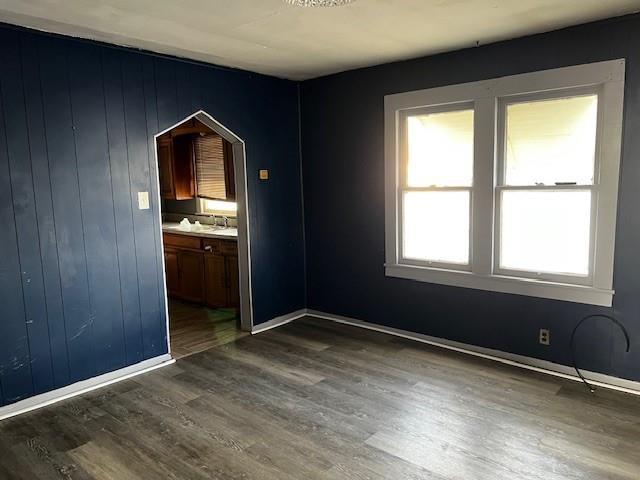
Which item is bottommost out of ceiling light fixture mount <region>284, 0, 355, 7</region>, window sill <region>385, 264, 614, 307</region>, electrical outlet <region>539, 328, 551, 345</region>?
electrical outlet <region>539, 328, 551, 345</region>

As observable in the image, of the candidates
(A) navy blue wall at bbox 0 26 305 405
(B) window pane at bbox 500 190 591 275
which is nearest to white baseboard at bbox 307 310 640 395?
(B) window pane at bbox 500 190 591 275

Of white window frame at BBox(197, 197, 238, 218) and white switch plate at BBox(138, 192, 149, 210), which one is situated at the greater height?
white switch plate at BBox(138, 192, 149, 210)

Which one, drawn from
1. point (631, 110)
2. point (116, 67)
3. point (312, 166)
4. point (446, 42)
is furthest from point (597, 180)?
point (116, 67)

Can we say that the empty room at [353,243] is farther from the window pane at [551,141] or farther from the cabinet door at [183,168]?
the cabinet door at [183,168]

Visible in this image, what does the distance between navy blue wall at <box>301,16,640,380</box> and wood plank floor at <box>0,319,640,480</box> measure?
0.33 m

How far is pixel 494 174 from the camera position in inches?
144

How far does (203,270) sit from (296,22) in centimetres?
315

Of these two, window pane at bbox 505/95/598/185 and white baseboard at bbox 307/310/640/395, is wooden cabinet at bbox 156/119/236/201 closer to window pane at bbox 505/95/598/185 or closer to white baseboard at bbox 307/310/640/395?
white baseboard at bbox 307/310/640/395

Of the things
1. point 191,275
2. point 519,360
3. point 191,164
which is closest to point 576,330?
point 519,360

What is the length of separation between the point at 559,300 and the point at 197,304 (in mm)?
3840

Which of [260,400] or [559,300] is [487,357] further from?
[260,400]

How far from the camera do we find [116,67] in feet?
11.3

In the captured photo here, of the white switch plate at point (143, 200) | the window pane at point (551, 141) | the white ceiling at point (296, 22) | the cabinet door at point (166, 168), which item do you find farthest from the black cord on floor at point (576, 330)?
the cabinet door at point (166, 168)

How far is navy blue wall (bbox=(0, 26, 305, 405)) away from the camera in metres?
3.00
